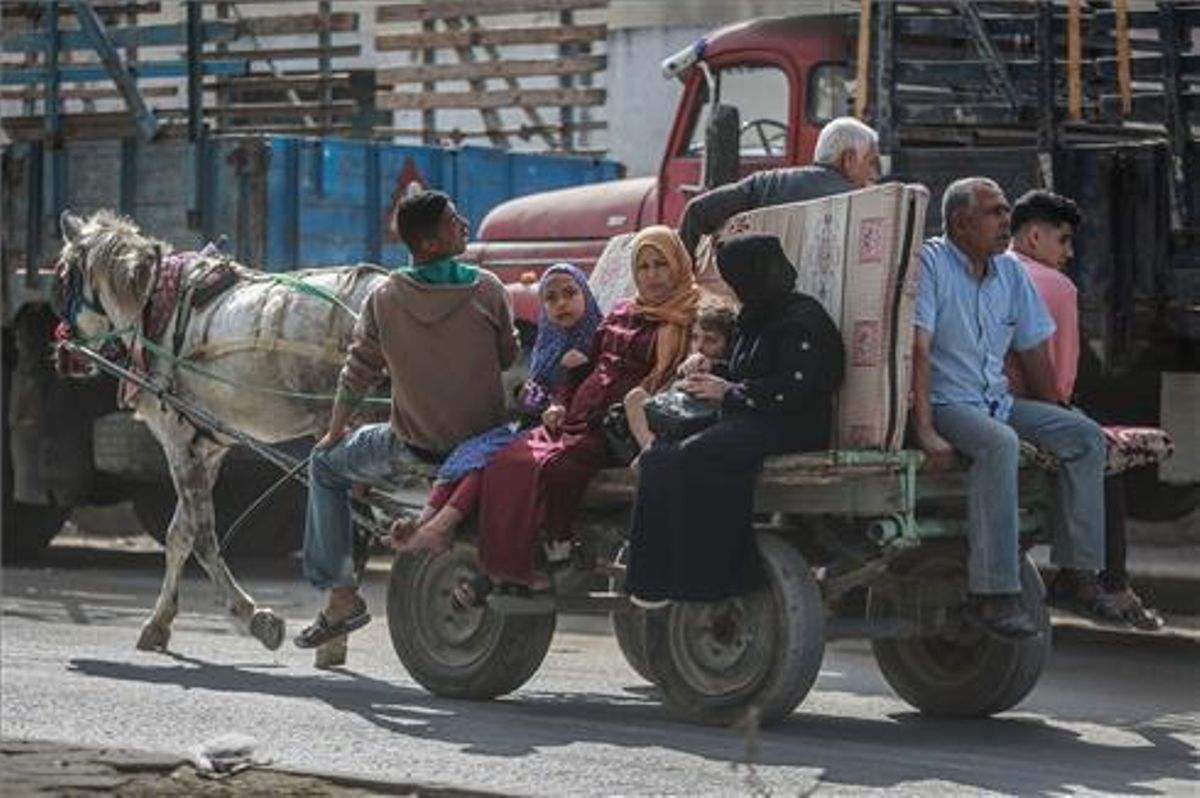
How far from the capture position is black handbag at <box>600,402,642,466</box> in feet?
31.3

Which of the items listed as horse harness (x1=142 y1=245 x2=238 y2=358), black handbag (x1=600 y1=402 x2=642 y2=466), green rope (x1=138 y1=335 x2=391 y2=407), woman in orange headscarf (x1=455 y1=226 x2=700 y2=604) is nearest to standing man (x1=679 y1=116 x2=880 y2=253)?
woman in orange headscarf (x1=455 y1=226 x2=700 y2=604)

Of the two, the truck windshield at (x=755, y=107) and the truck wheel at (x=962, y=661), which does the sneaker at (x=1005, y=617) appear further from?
the truck windshield at (x=755, y=107)

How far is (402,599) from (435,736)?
1.27 m

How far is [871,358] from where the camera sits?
9008 mm

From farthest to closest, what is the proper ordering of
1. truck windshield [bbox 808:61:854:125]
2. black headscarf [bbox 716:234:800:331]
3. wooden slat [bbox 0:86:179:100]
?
wooden slat [bbox 0:86:179:100] < truck windshield [bbox 808:61:854:125] < black headscarf [bbox 716:234:800:331]

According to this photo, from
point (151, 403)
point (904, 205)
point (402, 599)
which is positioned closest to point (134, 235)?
point (151, 403)

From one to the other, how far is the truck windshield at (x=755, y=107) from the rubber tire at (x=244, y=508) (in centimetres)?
419

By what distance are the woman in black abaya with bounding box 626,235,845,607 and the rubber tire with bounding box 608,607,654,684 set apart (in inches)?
23.7

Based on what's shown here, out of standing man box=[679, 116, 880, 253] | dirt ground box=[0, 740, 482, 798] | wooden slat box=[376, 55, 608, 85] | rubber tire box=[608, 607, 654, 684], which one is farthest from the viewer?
wooden slat box=[376, 55, 608, 85]

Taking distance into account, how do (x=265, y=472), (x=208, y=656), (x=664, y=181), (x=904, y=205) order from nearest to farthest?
1. (x=904, y=205)
2. (x=208, y=656)
3. (x=664, y=181)
4. (x=265, y=472)

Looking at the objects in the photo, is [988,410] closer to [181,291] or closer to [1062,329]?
[1062,329]

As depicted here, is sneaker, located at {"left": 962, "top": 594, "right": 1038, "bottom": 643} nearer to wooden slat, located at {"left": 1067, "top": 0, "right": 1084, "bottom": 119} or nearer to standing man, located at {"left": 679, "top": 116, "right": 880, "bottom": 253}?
standing man, located at {"left": 679, "top": 116, "right": 880, "bottom": 253}

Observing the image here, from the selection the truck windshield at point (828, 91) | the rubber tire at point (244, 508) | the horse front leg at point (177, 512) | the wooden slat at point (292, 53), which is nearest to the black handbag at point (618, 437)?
the horse front leg at point (177, 512)

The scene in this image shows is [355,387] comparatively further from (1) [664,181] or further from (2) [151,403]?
(1) [664,181]
